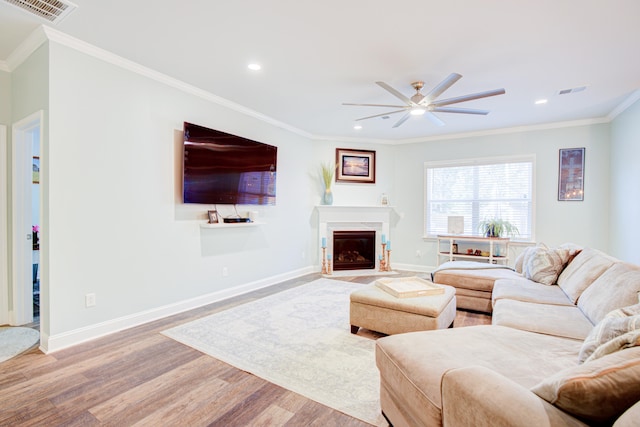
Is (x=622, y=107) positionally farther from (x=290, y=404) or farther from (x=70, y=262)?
(x=70, y=262)

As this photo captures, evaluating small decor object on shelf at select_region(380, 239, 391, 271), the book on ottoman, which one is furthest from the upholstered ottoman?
small decor object on shelf at select_region(380, 239, 391, 271)

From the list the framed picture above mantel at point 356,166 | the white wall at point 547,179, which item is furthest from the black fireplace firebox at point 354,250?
the framed picture above mantel at point 356,166

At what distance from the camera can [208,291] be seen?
3.91 m

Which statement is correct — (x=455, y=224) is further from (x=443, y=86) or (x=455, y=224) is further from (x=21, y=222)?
(x=21, y=222)

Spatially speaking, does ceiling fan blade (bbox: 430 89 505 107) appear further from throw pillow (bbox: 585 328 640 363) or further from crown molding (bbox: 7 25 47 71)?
crown molding (bbox: 7 25 47 71)

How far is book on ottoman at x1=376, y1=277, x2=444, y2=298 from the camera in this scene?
2.83 m

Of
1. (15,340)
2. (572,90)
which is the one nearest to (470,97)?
(572,90)

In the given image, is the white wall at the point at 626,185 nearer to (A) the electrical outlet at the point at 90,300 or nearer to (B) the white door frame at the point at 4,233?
(A) the electrical outlet at the point at 90,300

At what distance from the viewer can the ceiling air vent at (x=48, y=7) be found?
2207mm

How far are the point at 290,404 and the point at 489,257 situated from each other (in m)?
4.47

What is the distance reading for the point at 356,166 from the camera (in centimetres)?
619

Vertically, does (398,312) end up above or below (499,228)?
below

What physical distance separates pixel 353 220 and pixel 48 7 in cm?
485

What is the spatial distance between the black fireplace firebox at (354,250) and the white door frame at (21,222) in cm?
429
